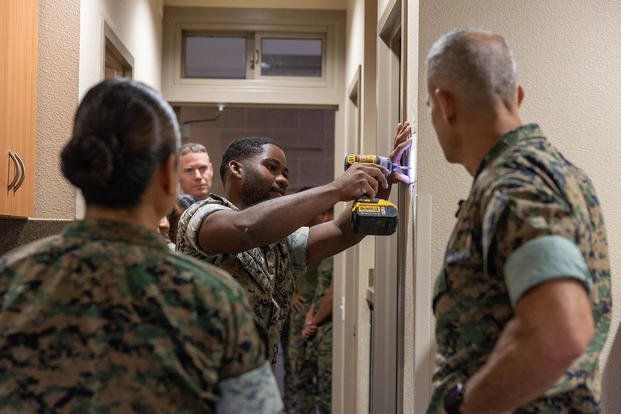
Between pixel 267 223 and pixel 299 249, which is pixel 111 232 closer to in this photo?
pixel 267 223

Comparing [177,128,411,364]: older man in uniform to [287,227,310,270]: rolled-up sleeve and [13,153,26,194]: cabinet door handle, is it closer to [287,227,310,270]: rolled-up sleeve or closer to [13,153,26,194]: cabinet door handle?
[287,227,310,270]: rolled-up sleeve

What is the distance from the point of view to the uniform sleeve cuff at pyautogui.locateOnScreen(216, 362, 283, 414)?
1103 millimetres

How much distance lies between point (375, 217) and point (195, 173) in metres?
1.92

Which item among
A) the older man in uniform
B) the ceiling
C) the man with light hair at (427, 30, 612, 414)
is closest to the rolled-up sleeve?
the older man in uniform

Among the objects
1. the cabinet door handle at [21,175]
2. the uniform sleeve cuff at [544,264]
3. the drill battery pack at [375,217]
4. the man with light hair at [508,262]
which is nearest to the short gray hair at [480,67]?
the man with light hair at [508,262]

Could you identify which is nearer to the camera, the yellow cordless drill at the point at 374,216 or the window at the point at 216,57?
the yellow cordless drill at the point at 374,216

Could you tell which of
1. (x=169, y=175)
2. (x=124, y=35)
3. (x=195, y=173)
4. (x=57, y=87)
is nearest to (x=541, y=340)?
(x=169, y=175)

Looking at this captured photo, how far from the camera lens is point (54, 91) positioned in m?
3.00

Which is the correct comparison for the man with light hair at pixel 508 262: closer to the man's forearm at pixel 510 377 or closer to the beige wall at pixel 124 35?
the man's forearm at pixel 510 377

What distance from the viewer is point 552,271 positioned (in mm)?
1090

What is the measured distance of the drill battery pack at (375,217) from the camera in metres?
2.20

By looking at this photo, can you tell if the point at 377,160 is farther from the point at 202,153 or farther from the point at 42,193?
the point at 202,153

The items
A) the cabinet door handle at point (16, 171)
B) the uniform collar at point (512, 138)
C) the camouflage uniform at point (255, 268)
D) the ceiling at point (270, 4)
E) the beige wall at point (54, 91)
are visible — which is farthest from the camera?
the ceiling at point (270, 4)

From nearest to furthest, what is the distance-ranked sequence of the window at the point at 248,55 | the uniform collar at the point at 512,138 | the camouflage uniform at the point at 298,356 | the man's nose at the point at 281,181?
1. the uniform collar at the point at 512,138
2. the man's nose at the point at 281,181
3. the window at the point at 248,55
4. the camouflage uniform at the point at 298,356
